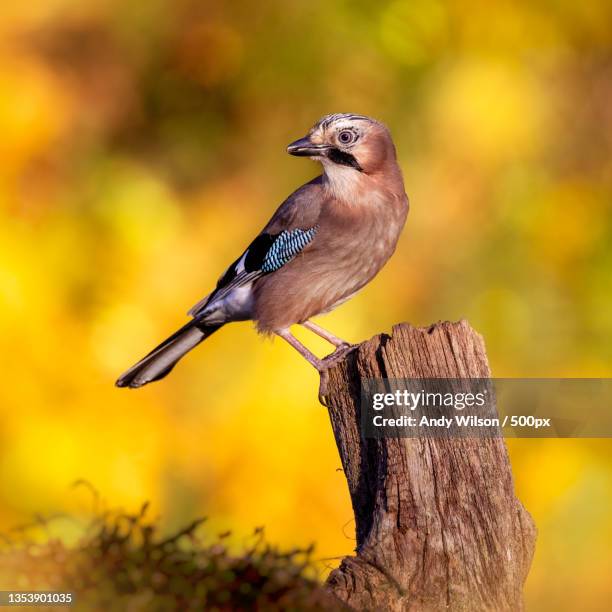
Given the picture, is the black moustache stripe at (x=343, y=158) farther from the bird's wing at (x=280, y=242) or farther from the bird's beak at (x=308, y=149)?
the bird's wing at (x=280, y=242)

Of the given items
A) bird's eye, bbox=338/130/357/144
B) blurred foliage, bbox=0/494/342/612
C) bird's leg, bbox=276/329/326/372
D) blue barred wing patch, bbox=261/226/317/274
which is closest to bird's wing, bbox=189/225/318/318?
blue barred wing patch, bbox=261/226/317/274

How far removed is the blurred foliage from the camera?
123 inches

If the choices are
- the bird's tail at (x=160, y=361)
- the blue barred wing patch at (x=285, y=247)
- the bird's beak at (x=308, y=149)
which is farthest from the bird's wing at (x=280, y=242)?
the bird's beak at (x=308, y=149)

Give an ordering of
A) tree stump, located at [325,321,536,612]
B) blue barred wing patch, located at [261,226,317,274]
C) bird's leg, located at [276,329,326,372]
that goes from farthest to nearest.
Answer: blue barred wing patch, located at [261,226,317,274] → bird's leg, located at [276,329,326,372] → tree stump, located at [325,321,536,612]

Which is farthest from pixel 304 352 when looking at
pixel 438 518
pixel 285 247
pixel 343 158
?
pixel 438 518

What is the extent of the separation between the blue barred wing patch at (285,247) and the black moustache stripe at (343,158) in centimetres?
33

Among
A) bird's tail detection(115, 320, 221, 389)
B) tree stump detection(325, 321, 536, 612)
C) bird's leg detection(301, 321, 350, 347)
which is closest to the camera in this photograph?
tree stump detection(325, 321, 536, 612)

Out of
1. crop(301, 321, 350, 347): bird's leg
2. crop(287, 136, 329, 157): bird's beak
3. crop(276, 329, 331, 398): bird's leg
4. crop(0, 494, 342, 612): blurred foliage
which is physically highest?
crop(287, 136, 329, 157): bird's beak

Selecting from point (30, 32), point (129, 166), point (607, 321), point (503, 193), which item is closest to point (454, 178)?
point (503, 193)

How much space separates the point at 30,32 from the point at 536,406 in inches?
265

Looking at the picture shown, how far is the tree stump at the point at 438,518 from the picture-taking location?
3.67 m

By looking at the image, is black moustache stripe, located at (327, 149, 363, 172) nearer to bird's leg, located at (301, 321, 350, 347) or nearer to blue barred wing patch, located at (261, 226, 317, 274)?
blue barred wing patch, located at (261, 226, 317, 274)

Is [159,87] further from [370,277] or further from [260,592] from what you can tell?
[260,592]

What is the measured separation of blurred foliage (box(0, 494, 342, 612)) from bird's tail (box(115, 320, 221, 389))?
2551 mm
